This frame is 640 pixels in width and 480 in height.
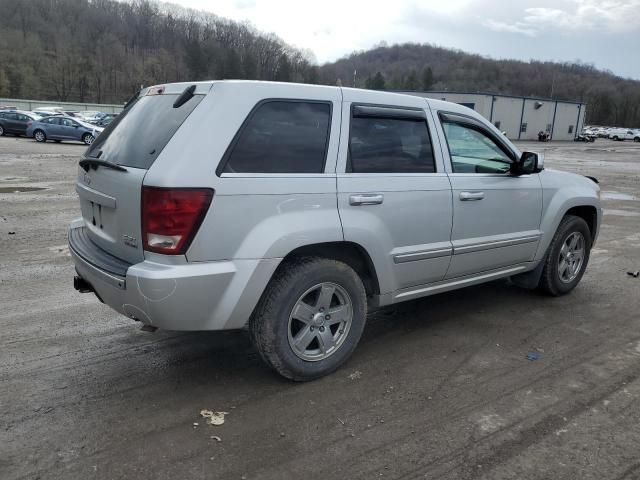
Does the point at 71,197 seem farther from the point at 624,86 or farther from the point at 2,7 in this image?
the point at 624,86

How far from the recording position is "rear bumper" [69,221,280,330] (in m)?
2.92

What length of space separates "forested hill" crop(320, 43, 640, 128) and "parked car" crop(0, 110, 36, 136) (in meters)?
81.1

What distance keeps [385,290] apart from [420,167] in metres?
0.98

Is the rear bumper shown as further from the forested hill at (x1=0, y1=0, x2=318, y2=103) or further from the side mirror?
the forested hill at (x1=0, y1=0, x2=318, y2=103)

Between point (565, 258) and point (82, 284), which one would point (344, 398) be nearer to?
point (82, 284)

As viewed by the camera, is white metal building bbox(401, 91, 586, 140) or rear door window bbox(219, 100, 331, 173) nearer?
rear door window bbox(219, 100, 331, 173)

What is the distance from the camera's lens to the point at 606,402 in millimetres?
3404

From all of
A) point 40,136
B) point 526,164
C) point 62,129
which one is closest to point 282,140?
point 526,164

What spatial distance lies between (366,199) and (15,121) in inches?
1288

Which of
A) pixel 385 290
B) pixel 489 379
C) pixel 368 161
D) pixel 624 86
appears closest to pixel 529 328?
pixel 489 379

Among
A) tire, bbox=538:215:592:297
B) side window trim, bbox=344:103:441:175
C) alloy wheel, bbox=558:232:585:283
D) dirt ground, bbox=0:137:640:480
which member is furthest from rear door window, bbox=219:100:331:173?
alloy wheel, bbox=558:232:585:283

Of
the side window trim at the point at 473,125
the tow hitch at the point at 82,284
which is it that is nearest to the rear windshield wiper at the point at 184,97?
the tow hitch at the point at 82,284

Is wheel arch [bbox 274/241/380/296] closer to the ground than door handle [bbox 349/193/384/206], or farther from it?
closer to the ground

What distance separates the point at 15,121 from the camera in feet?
98.9
